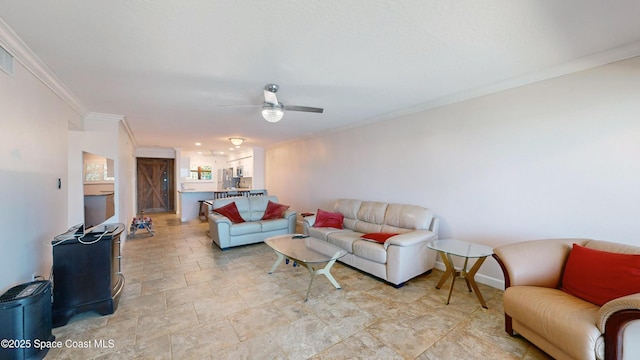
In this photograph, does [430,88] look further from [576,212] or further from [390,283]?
[390,283]

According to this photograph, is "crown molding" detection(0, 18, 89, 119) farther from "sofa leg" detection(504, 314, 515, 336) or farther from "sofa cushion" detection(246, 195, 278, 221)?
"sofa leg" detection(504, 314, 515, 336)

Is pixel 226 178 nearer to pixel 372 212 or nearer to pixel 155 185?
pixel 155 185

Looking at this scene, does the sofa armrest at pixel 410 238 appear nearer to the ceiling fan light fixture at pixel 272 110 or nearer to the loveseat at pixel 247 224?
the ceiling fan light fixture at pixel 272 110

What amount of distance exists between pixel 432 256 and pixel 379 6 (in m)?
3.12

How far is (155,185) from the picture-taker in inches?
352

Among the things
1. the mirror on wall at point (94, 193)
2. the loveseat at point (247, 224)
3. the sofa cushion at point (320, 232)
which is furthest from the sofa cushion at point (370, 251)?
the mirror on wall at point (94, 193)

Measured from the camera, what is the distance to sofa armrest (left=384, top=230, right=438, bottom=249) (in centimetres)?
294

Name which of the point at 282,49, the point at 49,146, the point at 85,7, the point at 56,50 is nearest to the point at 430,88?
the point at 282,49

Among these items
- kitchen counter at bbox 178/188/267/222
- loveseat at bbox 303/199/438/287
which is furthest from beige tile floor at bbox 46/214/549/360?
kitchen counter at bbox 178/188/267/222

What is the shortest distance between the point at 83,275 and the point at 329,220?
3189 mm

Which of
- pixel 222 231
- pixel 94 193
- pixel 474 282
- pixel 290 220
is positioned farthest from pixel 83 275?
pixel 474 282

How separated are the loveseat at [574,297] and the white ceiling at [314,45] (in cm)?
174

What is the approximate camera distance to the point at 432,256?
3.42 metres

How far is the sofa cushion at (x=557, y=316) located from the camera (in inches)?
57.8
